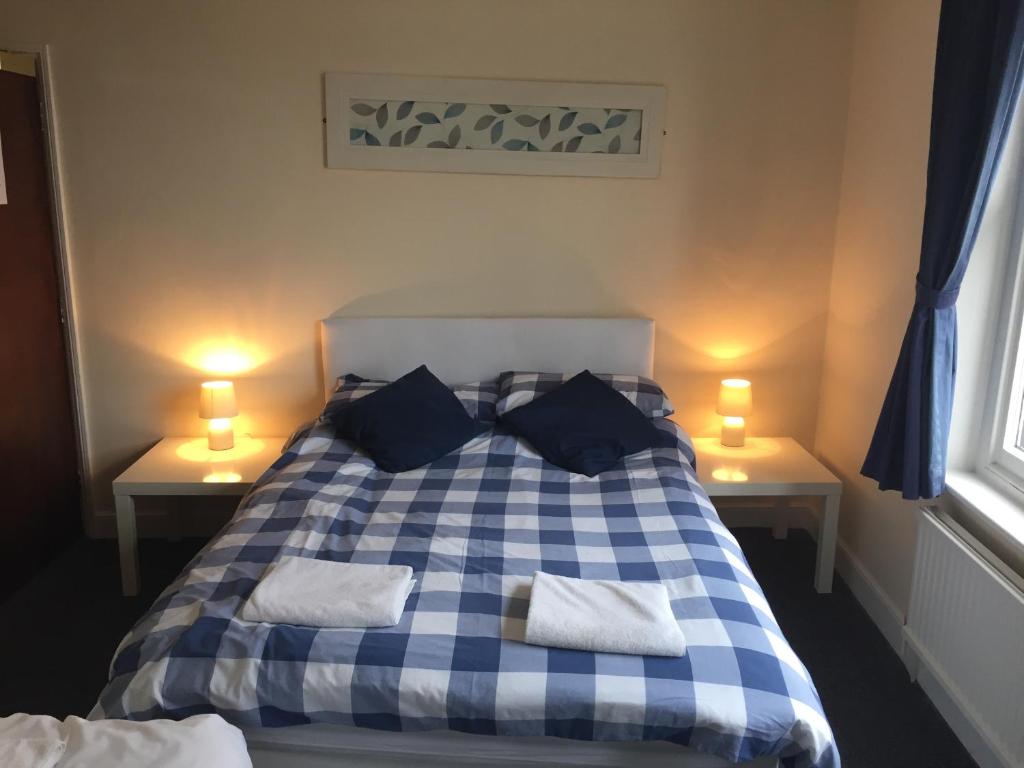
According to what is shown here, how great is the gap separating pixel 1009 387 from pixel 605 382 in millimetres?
1471

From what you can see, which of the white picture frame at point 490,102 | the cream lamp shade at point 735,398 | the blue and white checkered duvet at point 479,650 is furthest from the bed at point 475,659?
the white picture frame at point 490,102

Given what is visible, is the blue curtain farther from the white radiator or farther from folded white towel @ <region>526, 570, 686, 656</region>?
folded white towel @ <region>526, 570, 686, 656</region>

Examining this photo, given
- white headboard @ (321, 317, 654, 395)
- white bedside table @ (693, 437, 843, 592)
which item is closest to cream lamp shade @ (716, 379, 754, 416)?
white bedside table @ (693, 437, 843, 592)

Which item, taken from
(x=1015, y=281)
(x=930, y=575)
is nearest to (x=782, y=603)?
(x=930, y=575)

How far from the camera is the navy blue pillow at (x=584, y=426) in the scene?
313 cm

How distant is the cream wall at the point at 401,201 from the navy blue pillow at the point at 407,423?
19.5 inches

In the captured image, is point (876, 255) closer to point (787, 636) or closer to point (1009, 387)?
point (1009, 387)

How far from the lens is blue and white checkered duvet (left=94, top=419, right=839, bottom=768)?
72.6 inches

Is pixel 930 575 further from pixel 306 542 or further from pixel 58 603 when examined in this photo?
pixel 58 603

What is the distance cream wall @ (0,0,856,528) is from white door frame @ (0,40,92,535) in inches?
1.4

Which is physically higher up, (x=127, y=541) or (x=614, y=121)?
(x=614, y=121)

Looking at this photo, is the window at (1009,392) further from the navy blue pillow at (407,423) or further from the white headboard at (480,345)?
the navy blue pillow at (407,423)

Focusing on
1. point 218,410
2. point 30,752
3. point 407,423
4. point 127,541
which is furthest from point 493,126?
point 30,752

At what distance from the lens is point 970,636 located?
2.42 meters
